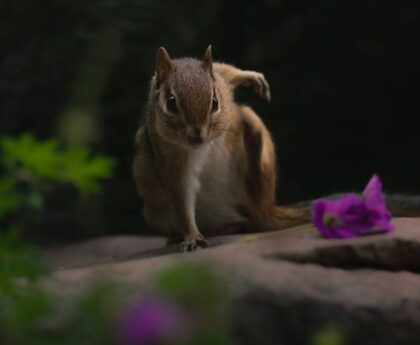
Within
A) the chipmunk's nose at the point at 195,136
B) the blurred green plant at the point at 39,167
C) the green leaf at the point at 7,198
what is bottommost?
the green leaf at the point at 7,198

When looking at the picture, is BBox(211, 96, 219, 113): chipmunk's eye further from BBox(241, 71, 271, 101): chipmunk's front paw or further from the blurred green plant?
the blurred green plant

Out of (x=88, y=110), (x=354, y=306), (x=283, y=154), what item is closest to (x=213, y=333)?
(x=354, y=306)

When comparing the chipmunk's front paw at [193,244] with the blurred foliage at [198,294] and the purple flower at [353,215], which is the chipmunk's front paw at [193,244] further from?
the blurred foliage at [198,294]

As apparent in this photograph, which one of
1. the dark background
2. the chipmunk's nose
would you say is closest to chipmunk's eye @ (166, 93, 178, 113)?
the chipmunk's nose

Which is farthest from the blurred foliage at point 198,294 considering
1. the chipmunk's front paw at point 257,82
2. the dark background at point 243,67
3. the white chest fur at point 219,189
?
the dark background at point 243,67

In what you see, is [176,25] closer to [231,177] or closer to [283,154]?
[283,154]

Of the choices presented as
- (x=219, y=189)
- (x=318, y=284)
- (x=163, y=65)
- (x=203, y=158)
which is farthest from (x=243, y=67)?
(x=318, y=284)
